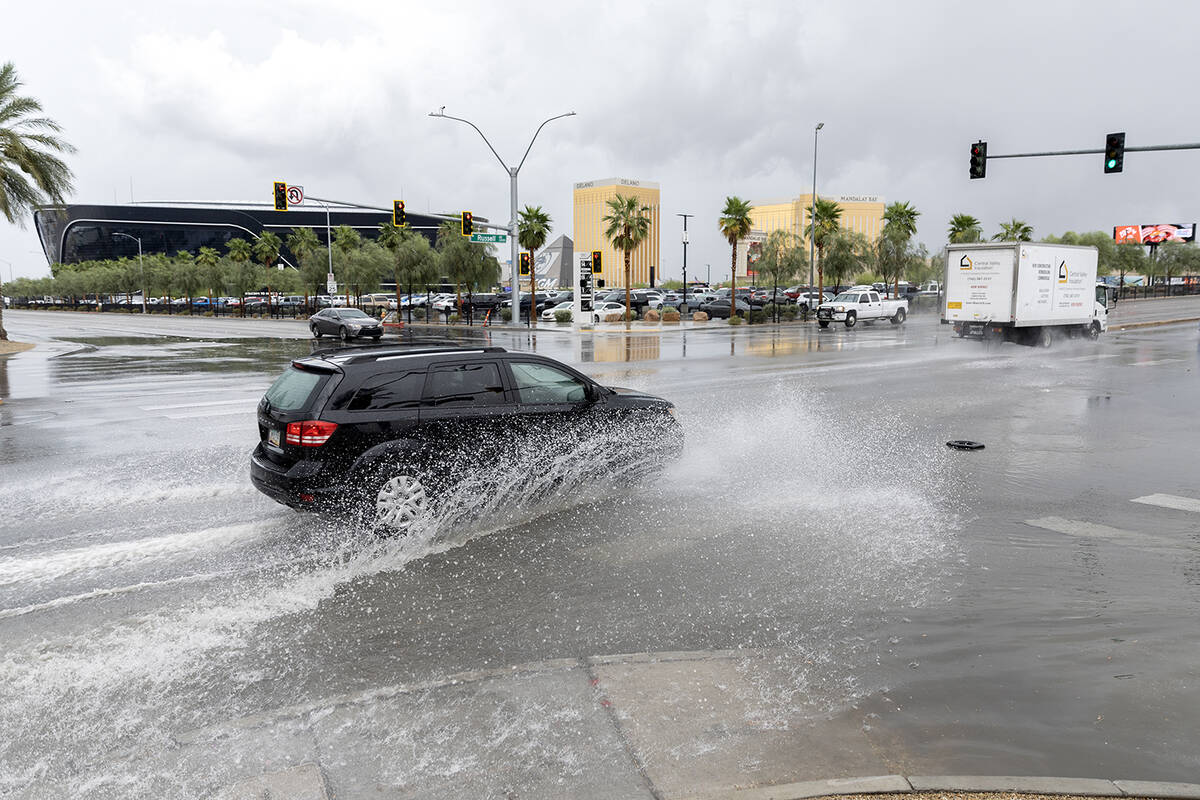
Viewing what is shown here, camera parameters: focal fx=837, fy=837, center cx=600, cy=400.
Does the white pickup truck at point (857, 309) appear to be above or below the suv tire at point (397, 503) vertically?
above

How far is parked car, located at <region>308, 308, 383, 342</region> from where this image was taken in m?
36.7

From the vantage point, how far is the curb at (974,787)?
132 inches

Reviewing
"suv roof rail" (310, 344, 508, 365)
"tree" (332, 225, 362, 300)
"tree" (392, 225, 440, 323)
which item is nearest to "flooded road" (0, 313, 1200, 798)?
"suv roof rail" (310, 344, 508, 365)

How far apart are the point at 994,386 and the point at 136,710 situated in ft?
56.1

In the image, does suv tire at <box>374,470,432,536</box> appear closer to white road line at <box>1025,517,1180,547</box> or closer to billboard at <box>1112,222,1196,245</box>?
white road line at <box>1025,517,1180,547</box>

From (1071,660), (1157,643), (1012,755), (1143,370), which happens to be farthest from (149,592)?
(1143,370)

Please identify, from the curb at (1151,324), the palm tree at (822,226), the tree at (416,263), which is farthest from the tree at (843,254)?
the tree at (416,263)

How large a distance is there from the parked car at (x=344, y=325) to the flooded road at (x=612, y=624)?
26345 mm

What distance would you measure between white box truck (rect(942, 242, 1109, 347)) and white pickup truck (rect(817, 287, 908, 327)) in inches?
625

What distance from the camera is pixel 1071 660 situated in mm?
4656

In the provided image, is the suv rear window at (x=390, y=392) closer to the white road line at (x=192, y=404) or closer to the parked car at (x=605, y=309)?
the white road line at (x=192, y=404)

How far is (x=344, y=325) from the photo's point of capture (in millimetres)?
36750

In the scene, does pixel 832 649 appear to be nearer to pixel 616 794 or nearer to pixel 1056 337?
pixel 616 794

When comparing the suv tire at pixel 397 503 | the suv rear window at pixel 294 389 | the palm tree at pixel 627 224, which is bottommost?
the suv tire at pixel 397 503
